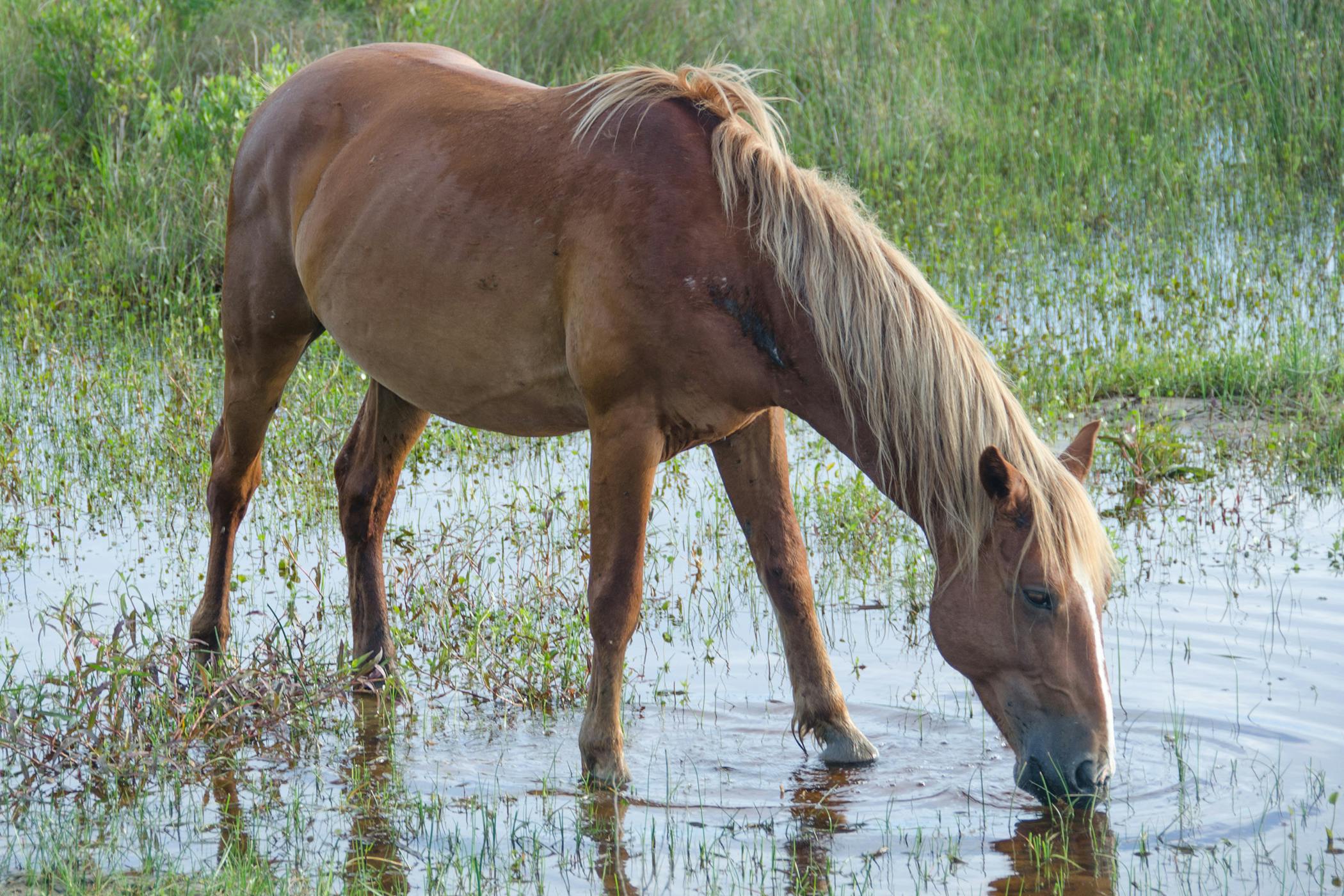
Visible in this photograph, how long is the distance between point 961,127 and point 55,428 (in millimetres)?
5841

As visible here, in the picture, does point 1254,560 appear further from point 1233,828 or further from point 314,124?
point 314,124

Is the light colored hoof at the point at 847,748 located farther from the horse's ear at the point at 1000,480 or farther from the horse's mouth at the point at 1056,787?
the horse's ear at the point at 1000,480

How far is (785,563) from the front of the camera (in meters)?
4.03

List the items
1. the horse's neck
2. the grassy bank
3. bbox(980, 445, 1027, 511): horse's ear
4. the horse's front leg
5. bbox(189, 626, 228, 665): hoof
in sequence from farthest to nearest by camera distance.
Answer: the grassy bank → bbox(189, 626, 228, 665): hoof → the horse's front leg → the horse's neck → bbox(980, 445, 1027, 511): horse's ear

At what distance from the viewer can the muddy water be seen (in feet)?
10.9

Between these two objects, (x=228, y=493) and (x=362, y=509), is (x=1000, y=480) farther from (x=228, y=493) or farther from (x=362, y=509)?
(x=228, y=493)

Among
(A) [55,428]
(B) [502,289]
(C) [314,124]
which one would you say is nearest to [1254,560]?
(B) [502,289]

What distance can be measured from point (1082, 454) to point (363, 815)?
6.25 feet

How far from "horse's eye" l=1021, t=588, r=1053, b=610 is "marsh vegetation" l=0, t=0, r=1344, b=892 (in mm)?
545

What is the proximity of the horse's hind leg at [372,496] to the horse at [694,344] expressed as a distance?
227 mm

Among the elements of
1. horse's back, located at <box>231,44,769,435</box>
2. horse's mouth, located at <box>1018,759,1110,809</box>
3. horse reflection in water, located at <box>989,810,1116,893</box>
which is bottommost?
horse reflection in water, located at <box>989,810,1116,893</box>

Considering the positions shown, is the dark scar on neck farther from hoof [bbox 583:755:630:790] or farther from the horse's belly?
hoof [bbox 583:755:630:790]

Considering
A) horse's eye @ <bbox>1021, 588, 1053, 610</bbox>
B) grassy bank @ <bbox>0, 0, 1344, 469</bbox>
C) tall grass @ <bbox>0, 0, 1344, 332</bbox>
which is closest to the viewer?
horse's eye @ <bbox>1021, 588, 1053, 610</bbox>

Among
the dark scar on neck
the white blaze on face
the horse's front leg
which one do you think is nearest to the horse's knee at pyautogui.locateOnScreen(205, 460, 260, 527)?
the horse's front leg
